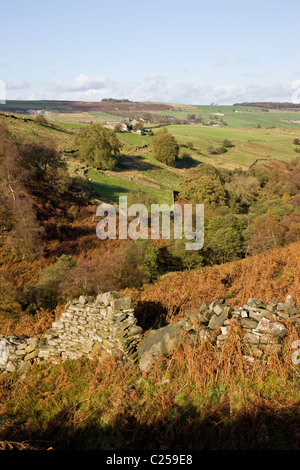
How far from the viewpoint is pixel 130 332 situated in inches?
281

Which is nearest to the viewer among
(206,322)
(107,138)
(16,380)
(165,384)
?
(165,384)

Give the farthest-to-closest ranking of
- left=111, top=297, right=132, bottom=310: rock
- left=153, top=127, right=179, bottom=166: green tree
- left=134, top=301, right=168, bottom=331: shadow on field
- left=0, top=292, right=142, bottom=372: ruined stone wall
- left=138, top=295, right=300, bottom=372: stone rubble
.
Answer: left=153, top=127, right=179, bottom=166: green tree, left=134, top=301, right=168, bottom=331: shadow on field, left=111, top=297, right=132, bottom=310: rock, left=0, top=292, right=142, bottom=372: ruined stone wall, left=138, top=295, right=300, bottom=372: stone rubble

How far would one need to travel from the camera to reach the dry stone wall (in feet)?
20.3

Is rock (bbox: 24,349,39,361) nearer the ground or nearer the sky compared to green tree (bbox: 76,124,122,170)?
nearer the ground

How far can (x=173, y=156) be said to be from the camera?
6762 cm

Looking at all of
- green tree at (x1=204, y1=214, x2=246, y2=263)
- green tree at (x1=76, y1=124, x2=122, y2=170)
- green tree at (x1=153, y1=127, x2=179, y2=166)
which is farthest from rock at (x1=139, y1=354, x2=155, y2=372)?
green tree at (x1=153, y1=127, x2=179, y2=166)

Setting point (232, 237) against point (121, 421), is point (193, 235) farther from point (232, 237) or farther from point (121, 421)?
point (121, 421)

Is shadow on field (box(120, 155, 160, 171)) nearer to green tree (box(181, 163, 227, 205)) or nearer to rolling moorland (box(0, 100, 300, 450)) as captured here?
green tree (box(181, 163, 227, 205))

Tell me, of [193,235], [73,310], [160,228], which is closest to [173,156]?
[160,228]

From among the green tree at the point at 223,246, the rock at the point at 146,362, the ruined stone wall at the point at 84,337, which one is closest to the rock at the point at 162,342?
the rock at the point at 146,362

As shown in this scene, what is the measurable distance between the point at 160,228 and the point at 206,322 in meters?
23.7

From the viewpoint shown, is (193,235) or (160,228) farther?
(160,228)

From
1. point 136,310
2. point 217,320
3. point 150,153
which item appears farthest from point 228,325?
point 150,153

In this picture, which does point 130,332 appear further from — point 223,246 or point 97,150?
point 97,150
